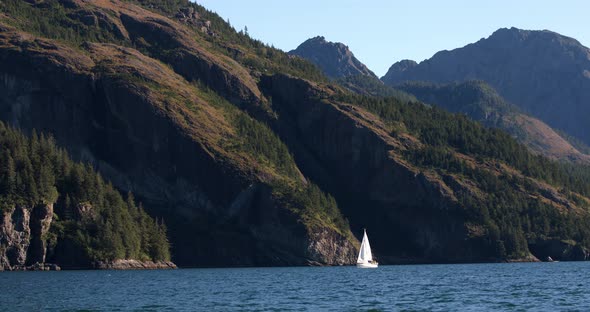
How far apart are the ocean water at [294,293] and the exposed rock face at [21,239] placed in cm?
2742

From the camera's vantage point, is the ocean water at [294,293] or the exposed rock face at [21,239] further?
the exposed rock face at [21,239]

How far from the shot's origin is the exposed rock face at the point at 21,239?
19275 cm

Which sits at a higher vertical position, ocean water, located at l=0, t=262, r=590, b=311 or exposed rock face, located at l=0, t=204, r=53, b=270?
exposed rock face, located at l=0, t=204, r=53, b=270

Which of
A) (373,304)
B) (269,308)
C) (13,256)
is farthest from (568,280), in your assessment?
(13,256)

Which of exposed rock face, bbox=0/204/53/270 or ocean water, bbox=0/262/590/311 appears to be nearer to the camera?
ocean water, bbox=0/262/590/311

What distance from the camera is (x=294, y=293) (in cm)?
12850

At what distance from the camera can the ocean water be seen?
344 ft

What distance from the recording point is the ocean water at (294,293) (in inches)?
4126

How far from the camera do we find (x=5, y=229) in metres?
193

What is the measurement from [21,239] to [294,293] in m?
86.5

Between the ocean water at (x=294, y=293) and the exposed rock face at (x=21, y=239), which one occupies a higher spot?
the exposed rock face at (x=21, y=239)

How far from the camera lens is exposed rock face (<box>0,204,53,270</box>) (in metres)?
193

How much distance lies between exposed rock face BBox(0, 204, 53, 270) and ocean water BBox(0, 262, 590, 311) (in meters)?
27.4

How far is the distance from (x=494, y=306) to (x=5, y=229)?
120 m
